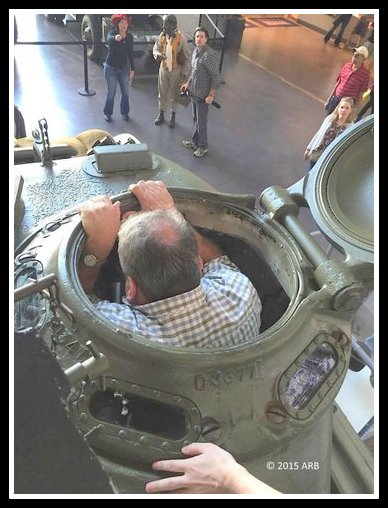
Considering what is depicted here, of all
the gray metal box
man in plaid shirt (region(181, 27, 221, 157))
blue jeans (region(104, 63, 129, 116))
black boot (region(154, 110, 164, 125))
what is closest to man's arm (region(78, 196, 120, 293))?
the gray metal box

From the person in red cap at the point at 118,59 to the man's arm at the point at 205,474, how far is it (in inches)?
190

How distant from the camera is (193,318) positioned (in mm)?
1730

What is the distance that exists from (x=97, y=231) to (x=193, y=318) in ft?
1.65

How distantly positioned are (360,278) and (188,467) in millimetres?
921

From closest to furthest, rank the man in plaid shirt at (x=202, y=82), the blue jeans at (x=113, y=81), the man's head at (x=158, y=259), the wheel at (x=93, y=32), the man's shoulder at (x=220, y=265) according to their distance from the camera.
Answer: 1. the man's head at (x=158, y=259)
2. the man's shoulder at (x=220, y=265)
3. the man in plaid shirt at (x=202, y=82)
4. the blue jeans at (x=113, y=81)
5. the wheel at (x=93, y=32)

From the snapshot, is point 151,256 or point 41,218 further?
point 41,218

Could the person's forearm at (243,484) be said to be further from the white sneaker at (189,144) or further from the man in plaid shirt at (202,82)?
the white sneaker at (189,144)

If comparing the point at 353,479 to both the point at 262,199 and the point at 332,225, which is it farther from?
the point at 262,199

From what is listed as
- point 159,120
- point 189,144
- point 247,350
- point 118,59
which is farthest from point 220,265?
point 159,120

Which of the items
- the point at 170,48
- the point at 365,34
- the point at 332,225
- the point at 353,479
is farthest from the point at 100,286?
the point at 365,34

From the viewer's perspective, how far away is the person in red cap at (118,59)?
17.9 feet

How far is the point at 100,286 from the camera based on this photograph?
84.0 inches

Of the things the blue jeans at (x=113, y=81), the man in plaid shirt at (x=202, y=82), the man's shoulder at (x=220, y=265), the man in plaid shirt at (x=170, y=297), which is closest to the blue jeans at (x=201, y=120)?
the man in plaid shirt at (x=202, y=82)

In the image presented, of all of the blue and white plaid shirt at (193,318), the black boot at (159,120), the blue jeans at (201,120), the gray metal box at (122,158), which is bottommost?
the black boot at (159,120)
